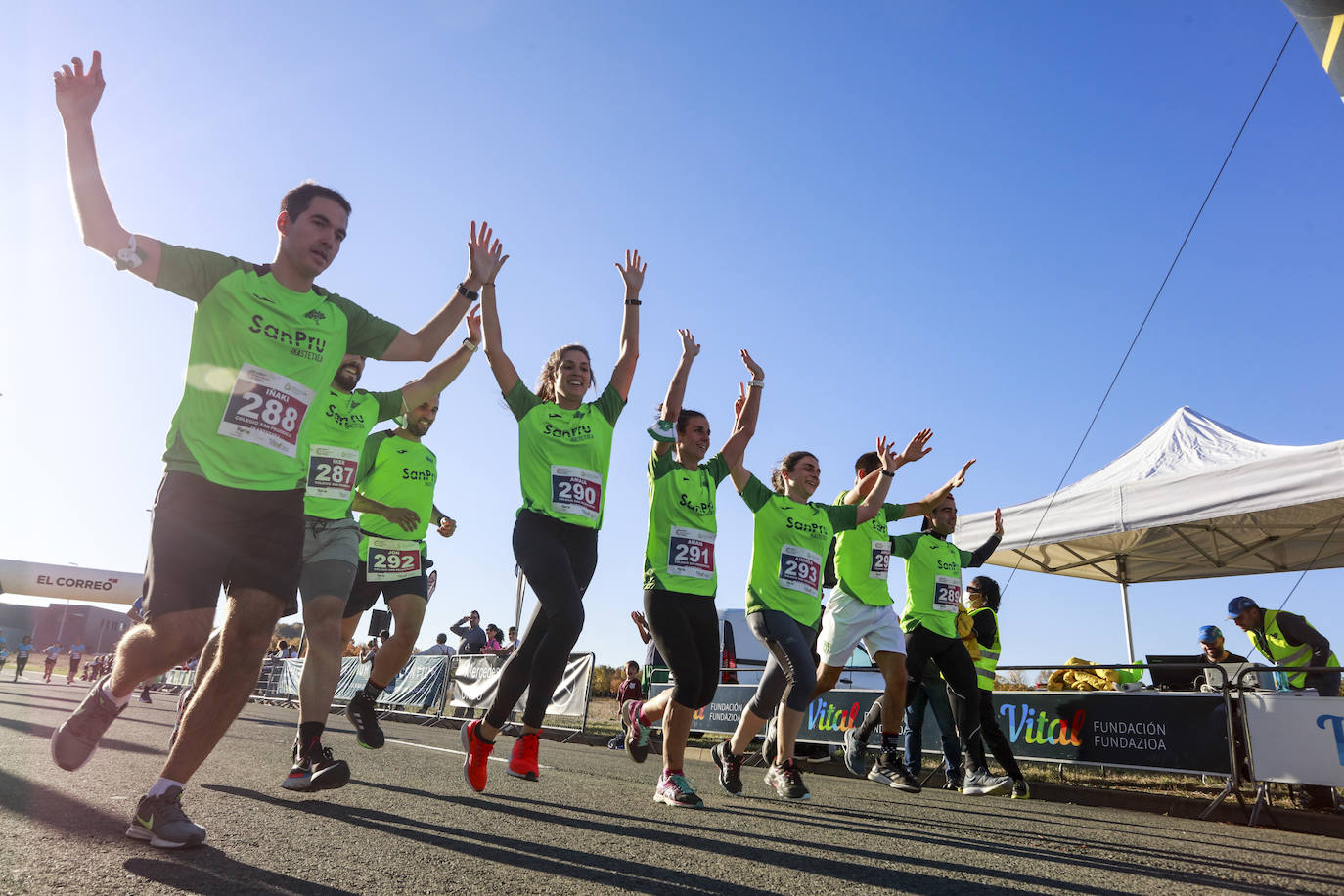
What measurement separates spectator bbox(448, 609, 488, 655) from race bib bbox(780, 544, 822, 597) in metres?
11.2

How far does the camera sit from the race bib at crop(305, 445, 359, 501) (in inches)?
184

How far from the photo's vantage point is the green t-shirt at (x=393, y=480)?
567 cm

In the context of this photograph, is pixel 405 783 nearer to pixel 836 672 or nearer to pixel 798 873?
pixel 798 873

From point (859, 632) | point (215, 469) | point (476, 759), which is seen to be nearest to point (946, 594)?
point (859, 632)

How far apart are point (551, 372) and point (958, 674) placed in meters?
3.97

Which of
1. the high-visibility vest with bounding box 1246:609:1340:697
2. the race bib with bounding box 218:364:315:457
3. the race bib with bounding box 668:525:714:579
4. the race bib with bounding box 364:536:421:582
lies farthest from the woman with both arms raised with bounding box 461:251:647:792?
the high-visibility vest with bounding box 1246:609:1340:697

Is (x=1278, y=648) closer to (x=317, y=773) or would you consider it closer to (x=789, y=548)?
(x=789, y=548)

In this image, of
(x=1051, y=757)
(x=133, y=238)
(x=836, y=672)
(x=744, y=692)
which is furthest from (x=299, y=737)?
(x=744, y=692)

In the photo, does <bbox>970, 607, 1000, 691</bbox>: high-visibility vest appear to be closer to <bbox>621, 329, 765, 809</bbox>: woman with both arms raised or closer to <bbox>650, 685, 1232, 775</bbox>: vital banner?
<bbox>650, 685, 1232, 775</bbox>: vital banner

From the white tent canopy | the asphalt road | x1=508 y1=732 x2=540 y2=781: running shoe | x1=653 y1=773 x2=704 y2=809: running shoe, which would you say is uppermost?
the white tent canopy

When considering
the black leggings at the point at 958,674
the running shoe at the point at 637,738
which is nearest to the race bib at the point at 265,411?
the running shoe at the point at 637,738

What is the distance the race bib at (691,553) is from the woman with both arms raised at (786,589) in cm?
68

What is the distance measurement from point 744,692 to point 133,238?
29.5ft

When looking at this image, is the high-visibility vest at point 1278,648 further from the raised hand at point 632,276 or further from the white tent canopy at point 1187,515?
the raised hand at point 632,276
